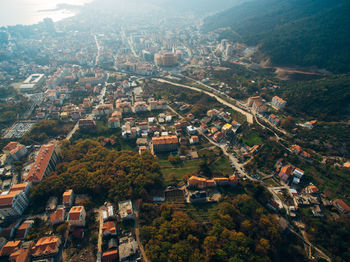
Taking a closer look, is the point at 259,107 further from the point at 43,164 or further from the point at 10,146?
the point at 10,146

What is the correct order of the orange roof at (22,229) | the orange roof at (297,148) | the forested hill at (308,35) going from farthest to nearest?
the forested hill at (308,35) → the orange roof at (297,148) → the orange roof at (22,229)

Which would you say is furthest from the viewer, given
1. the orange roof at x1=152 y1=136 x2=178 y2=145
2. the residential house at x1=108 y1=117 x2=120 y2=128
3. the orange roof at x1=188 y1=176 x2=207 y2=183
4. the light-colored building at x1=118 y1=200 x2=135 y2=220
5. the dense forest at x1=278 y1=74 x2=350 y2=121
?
the dense forest at x1=278 y1=74 x2=350 y2=121

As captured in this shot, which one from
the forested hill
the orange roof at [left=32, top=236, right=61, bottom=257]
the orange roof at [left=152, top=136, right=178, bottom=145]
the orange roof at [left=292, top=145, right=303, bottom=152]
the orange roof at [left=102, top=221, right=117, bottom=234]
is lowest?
the orange roof at [left=102, top=221, right=117, bottom=234]

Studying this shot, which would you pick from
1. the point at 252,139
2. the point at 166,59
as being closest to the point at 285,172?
the point at 252,139

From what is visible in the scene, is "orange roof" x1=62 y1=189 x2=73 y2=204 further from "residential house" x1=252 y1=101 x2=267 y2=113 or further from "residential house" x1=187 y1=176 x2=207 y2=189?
"residential house" x1=252 y1=101 x2=267 y2=113

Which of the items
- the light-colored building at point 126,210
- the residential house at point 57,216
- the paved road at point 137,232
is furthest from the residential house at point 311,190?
the residential house at point 57,216

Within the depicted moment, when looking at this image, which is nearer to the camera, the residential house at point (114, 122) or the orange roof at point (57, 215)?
the orange roof at point (57, 215)

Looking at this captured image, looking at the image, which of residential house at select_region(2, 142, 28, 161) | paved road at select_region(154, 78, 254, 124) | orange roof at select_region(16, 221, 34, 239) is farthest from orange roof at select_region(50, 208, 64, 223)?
paved road at select_region(154, 78, 254, 124)

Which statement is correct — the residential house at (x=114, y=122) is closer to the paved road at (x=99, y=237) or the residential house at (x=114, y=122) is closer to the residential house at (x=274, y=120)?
the paved road at (x=99, y=237)

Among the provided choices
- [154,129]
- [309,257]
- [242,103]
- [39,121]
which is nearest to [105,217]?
[154,129]
